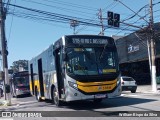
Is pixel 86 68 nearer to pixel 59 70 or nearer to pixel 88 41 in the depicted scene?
pixel 88 41

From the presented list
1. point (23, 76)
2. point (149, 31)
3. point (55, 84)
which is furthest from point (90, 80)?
point (23, 76)

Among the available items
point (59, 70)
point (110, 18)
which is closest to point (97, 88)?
point (59, 70)

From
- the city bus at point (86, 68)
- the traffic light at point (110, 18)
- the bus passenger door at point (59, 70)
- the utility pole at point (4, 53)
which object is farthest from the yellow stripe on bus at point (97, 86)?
the traffic light at point (110, 18)

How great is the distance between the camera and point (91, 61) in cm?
1550

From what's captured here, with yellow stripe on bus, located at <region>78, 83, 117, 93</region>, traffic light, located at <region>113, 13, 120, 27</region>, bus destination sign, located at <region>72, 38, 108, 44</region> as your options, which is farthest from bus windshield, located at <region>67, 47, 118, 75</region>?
traffic light, located at <region>113, 13, 120, 27</region>

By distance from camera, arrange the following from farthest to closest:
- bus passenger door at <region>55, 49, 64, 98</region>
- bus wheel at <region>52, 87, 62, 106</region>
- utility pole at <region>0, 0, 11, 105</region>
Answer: utility pole at <region>0, 0, 11, 105</region> → bus wheel at <region>52, 87, 62, 106</region> → bus passenger door at <region>55, 49, 64, 98</region>

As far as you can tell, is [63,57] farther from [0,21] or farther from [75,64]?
[0,21]

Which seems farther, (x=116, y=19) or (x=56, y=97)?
(x=116, y=19)

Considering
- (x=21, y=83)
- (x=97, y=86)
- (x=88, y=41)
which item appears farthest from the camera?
(x=21, y=83)

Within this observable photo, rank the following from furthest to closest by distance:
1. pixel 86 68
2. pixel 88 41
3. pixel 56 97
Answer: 1. pixel 56 97
2. pixel 88 41
3. pixel 86 68

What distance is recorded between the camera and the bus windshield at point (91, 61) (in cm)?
1525

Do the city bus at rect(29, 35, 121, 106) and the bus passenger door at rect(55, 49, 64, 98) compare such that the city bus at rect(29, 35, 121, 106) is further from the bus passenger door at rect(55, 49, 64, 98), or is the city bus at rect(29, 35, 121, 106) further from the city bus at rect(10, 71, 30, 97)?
the city bus at rect(10, 71, 30, 97)

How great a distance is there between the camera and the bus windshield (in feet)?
50.0

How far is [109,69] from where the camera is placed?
15.8 metres
